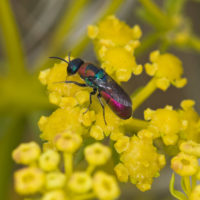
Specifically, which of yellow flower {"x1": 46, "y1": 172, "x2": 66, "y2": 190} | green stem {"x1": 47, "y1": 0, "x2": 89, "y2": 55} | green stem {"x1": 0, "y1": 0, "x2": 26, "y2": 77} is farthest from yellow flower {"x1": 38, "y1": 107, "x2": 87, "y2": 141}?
green stem {"x1": 47, "y1": 0, "x2": 89, "y2": 55}

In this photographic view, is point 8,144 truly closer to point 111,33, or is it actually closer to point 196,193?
point 111,33

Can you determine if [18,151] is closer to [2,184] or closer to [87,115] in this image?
[87,115]

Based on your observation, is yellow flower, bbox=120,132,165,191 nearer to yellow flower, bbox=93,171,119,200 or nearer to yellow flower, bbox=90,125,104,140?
yellow flower, bbox=90,125,104,140

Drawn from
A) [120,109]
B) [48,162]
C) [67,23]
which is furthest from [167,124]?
[67,23]

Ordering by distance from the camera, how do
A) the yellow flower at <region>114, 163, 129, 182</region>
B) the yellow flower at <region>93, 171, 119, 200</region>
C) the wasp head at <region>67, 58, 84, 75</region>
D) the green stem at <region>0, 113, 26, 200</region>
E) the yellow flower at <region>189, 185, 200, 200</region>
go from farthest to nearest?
the green stem at <region>0, 113, 26, 200</region> < the wasp head at <region>67, 58, 84, 75</region> < the yellow flower at <region>114, 163, 129, 182</region> < the yellow flower at <region>189, 185, 200, 200</region> < the yellow flower at <region>93, 171, 119, 200</region>

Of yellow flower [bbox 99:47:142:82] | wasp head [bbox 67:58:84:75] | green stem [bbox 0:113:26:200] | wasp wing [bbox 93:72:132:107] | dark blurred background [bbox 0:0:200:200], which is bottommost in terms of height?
green stem [bbox 0:113:26:200]

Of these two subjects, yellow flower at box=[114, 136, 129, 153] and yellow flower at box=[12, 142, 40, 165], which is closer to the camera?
yellow flower at box=[12, 142, 40, 165]

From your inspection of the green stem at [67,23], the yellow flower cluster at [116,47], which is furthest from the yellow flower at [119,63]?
the green stem at [67,23]
